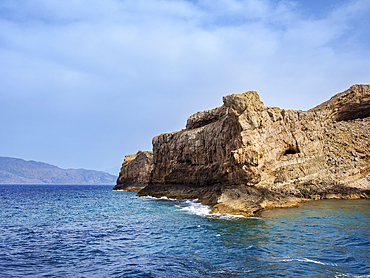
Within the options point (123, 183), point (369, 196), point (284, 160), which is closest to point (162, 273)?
point (284, 160)

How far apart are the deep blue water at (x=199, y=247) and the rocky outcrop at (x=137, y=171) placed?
73959 mm

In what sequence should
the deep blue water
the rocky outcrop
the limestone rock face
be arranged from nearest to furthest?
the deep blue water → the limestone rock face → the rocky outcrop

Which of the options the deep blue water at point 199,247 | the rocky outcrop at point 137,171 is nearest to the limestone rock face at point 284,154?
the deep blue water at point 199,247

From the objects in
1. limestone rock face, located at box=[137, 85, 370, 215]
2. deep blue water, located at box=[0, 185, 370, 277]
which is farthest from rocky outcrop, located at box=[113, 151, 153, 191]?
deep blue water, located at box=[0, 185, 370, 277]

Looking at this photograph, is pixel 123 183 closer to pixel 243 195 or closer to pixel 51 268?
pixel 243 195

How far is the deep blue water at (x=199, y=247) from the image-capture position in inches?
484

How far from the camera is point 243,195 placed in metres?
31.5

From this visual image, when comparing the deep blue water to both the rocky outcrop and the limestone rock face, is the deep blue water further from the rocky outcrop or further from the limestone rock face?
the rocky outcrop

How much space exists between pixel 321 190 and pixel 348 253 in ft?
80.6

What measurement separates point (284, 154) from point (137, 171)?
73.4 metres

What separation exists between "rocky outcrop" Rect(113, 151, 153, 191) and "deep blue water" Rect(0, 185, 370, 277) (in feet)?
243

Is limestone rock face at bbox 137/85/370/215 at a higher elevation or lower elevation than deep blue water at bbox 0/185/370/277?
higher

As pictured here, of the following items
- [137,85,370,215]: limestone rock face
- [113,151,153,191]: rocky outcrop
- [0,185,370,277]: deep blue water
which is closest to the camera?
[0,185,370,277]: deep blue water

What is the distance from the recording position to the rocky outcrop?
99.4 metres
